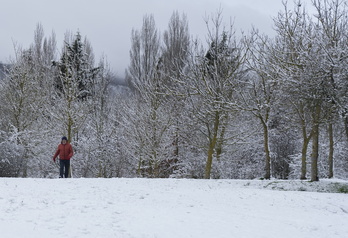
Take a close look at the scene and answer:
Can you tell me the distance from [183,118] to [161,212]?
12795 millimetres

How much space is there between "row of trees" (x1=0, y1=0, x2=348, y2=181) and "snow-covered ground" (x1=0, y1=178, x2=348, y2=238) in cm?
484

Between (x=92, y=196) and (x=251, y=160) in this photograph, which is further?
(x=251, y=160)

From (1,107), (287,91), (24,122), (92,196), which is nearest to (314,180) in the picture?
(287,91)

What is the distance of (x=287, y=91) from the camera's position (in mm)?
11648

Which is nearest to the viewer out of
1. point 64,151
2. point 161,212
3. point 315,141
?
point 161,212

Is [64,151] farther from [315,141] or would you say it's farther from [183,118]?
[315,141]

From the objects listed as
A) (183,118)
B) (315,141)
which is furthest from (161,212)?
(183,118)

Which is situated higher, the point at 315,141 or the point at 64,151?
the point at 315,141

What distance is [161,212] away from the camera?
691 cm

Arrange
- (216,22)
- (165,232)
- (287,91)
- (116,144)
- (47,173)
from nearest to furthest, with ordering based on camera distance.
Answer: (165,232)
(287,91)
(216,22)
(47,173)
(116,144)

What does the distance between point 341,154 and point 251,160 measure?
645cm

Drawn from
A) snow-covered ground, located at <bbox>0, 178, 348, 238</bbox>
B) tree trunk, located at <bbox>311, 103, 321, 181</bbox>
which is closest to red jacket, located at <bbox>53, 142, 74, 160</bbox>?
snow-covered ground, located at <bbox>0, 178, 348, 238</bbox>

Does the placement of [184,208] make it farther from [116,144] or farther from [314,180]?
[116,144]

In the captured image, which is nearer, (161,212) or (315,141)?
(161,212)
